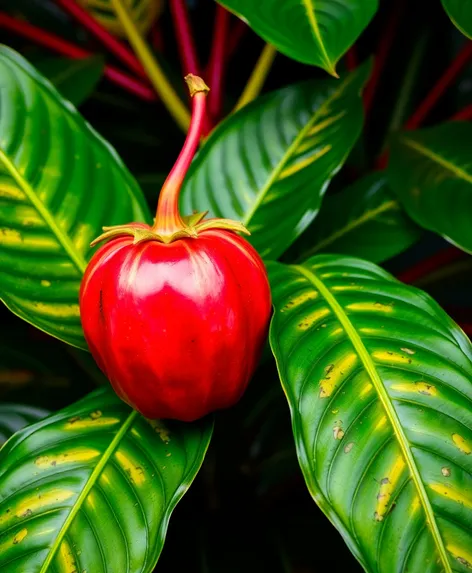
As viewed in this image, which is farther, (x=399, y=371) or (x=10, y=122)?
(x=10, y=122)

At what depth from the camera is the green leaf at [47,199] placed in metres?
0.58

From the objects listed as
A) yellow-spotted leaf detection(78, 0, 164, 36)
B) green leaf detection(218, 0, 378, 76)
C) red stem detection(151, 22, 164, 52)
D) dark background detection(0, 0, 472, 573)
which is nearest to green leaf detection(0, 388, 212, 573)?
dark background detection(0, 0, 472, 573)

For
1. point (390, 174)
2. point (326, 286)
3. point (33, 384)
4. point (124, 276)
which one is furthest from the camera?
point (33, 384)

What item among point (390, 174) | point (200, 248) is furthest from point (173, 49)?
point (200, 248)

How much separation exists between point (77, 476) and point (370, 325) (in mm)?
272

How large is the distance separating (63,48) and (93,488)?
821 millimetres

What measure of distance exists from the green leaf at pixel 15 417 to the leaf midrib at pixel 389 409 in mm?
425

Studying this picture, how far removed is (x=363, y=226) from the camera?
83 centimetres

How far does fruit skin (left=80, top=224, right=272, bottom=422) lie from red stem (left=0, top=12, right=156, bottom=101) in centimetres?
60

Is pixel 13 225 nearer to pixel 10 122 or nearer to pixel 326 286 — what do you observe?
pixel 10 122

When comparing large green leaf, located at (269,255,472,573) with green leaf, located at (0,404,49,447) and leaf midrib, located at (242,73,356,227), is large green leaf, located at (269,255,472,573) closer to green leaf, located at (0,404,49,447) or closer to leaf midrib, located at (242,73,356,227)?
leaf midrib, located at (242,73,356,227)

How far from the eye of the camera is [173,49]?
1.39 meters

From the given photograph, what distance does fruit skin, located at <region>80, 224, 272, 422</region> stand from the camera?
44cm

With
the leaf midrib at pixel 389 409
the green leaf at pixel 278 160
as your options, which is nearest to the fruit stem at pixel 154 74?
the green leaf at pixel 278 160
